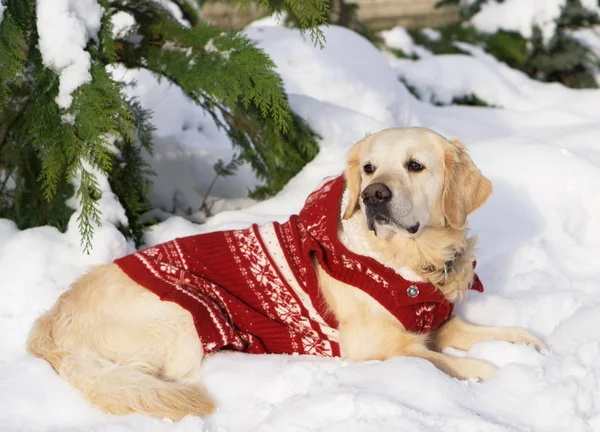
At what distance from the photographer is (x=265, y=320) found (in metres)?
2.87

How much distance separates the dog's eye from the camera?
2.77 meters

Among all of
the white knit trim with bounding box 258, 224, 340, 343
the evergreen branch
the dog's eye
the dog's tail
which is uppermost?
the dog's eye

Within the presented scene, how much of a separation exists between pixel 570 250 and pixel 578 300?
478 mm

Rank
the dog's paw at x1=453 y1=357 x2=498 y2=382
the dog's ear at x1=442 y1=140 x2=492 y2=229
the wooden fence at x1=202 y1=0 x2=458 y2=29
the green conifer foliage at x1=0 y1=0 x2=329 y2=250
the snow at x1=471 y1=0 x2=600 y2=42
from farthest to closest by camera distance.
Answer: the wooden fence at x1=202 y1=0 x2=458 y2=29 → the snow at x1=471 y1=0 x2=600 y2=42 → the green conifer foliage at x1=0 y1=0 x2=329 y2=250 → the dog's ear at x1=442 y1=140 x2=492 y2=229 → the dog's paw at x1=453 y1=357 x2=498 y2=382

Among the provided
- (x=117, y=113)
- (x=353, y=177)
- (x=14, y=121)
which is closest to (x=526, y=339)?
(x=353, y=177)

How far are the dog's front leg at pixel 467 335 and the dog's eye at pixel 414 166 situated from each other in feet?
2.24

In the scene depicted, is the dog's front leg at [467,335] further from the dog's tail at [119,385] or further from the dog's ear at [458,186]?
the dog's tail at [119,385]

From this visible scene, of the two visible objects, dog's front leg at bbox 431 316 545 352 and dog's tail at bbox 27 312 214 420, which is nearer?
dog's tail at bbox 27 312 214 420

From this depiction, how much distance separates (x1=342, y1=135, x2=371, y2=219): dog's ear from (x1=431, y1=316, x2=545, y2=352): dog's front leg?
65cm

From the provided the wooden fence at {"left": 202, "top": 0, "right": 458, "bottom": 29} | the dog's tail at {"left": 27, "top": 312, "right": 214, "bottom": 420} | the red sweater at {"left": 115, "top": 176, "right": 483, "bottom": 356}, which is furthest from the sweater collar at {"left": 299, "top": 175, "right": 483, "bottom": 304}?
the wooden fence at {"left": 202, "top": 0, "right": 458, "bottom": 29}

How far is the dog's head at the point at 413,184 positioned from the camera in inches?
106

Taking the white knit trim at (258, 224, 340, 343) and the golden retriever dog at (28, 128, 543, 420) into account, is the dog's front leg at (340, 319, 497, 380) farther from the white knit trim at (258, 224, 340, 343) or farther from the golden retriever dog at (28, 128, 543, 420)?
the white knit trim at (258, 224, 340, 343)

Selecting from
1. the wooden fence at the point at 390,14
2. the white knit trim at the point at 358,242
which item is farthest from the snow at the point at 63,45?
the wooden fence at the point at 390,14

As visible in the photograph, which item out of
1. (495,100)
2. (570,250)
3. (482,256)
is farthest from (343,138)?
(495,100)
